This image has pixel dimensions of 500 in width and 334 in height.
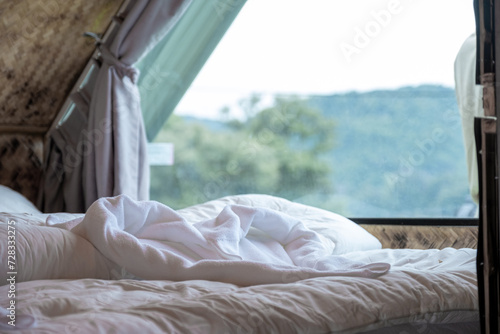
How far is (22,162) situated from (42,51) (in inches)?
24.4

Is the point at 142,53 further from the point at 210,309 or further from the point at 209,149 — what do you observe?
the point at 209,149

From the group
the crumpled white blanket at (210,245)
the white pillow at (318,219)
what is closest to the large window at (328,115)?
the white pillow at (318,219)

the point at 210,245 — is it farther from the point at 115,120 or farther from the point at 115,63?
the point at 115,63

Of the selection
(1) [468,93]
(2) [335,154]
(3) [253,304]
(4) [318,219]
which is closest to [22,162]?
(4) [318,219]

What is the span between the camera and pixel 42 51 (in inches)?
106

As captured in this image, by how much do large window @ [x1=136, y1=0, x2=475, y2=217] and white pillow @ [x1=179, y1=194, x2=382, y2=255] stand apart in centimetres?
292

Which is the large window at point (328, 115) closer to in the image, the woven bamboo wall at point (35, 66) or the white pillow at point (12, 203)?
the woven bamboo wall at point (35, 66)

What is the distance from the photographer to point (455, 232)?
2.37m

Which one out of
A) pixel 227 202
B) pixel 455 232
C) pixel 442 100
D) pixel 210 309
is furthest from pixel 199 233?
pixel 442 100

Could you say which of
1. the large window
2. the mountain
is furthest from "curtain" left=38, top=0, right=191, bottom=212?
the mountain

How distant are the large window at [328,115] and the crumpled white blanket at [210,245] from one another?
3449 mm

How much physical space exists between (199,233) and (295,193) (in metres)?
4.95

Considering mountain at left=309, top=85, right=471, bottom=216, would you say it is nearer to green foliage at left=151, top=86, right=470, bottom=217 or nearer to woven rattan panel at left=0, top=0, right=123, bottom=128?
green foliage at left=151, top=86, right=470, bottom=217

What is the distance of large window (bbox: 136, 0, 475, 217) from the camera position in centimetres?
530
